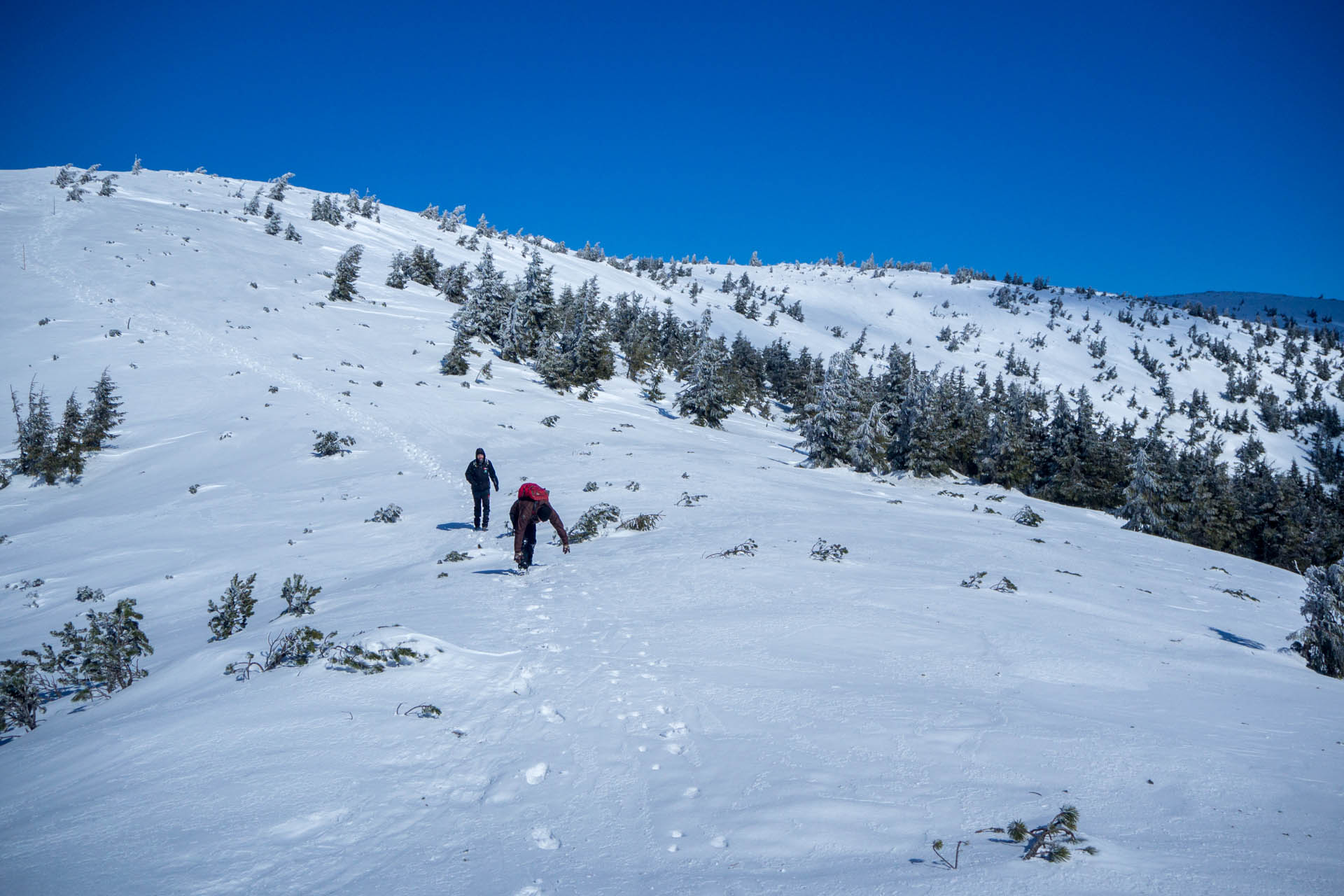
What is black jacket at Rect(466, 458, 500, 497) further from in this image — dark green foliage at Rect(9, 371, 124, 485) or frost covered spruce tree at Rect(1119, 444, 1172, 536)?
frost covered spruce tree at Rect(1119, 444, 1172, 536)

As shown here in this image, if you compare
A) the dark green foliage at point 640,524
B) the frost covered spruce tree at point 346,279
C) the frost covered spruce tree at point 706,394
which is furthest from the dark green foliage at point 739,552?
the frost covered spruce tree at point 346,279

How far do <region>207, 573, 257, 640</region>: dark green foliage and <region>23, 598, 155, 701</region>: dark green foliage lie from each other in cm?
93

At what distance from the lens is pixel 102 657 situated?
6.47m

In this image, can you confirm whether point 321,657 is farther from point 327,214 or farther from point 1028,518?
point 327,214

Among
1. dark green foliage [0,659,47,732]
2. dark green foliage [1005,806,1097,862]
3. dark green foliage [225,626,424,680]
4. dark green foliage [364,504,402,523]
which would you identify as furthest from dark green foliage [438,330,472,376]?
dark green foliage [1005,806,1097,862]

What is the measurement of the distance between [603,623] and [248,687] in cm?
368

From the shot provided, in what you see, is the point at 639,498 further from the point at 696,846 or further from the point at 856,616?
the point at 696,846

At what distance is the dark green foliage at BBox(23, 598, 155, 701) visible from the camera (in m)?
6.41

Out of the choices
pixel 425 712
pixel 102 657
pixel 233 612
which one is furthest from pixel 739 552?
pixel 102 657

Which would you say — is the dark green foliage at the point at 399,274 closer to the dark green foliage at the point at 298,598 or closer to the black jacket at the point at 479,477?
the black jacket at the point at 479,477

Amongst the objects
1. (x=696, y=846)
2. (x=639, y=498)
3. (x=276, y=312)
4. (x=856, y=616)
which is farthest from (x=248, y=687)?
(x=276, y=312)

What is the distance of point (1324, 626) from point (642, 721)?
9587 mm

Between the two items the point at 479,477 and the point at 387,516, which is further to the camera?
the point at 387,516

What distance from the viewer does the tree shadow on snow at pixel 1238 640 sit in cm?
909
